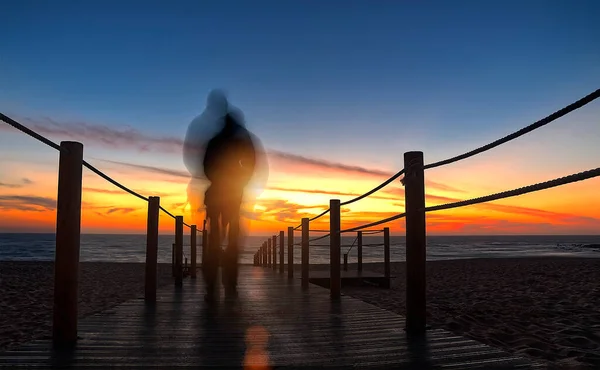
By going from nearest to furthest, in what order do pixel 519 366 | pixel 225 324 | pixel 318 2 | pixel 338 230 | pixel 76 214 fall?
1. pixel 519 366
2. pixel 76 214
3. pixel 225 324
4. pixel 338 230
5. pixel 318 2

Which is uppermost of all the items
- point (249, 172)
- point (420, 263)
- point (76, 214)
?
point (249, 172)

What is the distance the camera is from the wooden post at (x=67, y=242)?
9.37 ft

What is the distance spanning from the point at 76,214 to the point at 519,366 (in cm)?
264

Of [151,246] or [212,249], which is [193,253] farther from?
[151,246]

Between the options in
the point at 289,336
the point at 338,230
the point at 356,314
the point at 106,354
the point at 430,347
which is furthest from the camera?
the point at 338,230

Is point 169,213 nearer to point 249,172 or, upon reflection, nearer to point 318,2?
point 249,172

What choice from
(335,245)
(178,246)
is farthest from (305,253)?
(178,246)

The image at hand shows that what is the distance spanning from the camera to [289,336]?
315 centimetres

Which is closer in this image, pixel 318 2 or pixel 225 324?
pixel 225 324

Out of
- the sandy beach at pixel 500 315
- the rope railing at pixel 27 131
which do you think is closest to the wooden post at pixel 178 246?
the sandy beach at pixel 500 315

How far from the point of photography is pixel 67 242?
2865mm

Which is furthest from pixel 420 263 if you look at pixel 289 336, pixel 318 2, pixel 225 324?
pixel 318 2

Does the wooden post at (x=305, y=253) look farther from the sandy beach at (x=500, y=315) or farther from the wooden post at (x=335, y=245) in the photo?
the sandy beach at (x=500, y=315)

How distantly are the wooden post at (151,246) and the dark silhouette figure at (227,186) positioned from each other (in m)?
0.58
